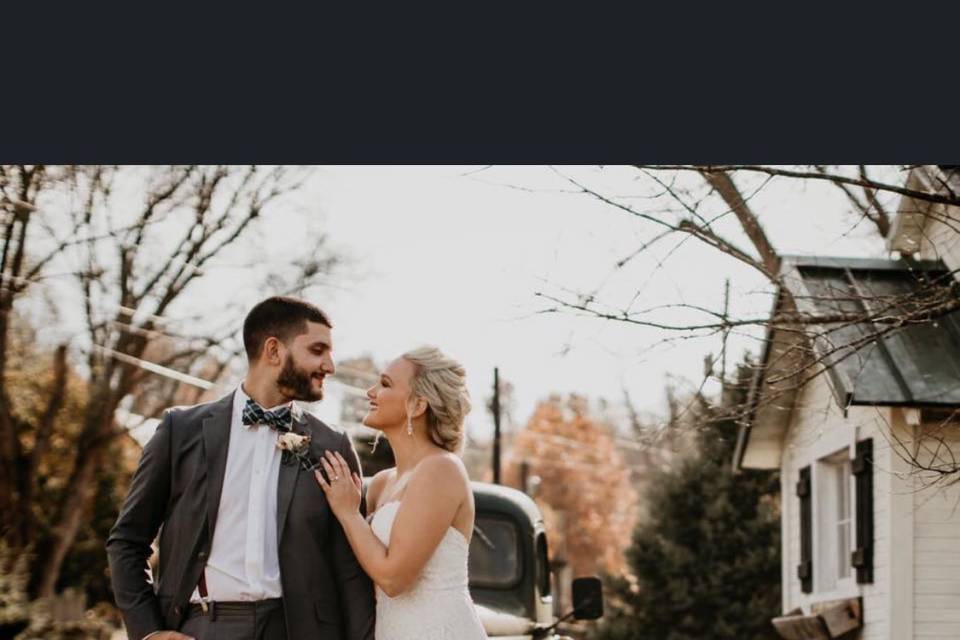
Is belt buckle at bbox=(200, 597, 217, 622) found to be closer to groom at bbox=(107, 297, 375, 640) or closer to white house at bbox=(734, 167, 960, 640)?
groom at bbox=(107, 297, 375, 640)

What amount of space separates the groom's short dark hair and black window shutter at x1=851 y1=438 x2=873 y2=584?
10.5 metres

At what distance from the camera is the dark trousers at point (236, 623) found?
19.1 feet

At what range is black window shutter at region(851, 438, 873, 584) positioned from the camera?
15.6 m

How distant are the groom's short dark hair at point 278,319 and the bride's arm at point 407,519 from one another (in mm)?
530

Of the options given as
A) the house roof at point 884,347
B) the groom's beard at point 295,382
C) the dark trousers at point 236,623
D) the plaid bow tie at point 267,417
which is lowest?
the dark trousers at point 236,623

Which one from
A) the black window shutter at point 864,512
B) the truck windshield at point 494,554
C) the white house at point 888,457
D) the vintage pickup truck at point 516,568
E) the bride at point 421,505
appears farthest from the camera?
the black window shutter at point 864,512

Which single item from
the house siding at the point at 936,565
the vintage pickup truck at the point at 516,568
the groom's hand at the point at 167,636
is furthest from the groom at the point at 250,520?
the house siding at the point at 936,565

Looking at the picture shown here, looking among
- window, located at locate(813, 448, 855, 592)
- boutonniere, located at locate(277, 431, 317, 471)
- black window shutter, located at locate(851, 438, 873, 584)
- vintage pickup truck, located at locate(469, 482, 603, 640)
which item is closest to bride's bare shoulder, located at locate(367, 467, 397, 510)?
boutonniere, located at locate(277, 431, 317, 471)

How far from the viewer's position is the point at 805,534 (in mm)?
18484

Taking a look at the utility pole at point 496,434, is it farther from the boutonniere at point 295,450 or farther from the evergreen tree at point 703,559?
the boutonniere at point 295,450

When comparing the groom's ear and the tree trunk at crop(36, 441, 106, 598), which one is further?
the tree trunk at crop(36, 441, 106, 598)

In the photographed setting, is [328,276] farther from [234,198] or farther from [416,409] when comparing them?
[416,409]

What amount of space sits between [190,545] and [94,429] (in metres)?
19.9

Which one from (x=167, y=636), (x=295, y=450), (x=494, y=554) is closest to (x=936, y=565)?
(x=494, y=554)
